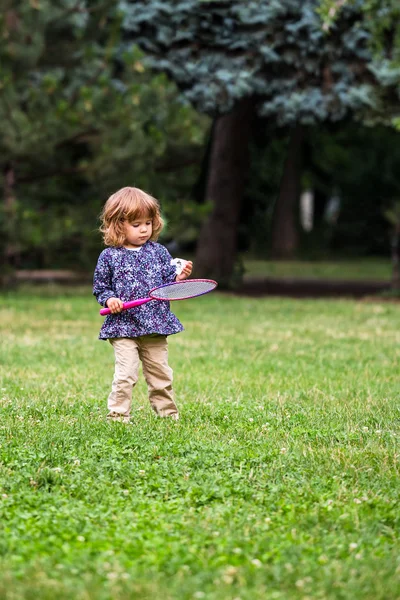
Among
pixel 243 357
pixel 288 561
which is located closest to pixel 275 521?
pixel 288 561

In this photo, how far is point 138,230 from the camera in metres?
6.23

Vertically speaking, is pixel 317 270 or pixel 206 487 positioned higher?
pixel 206 487

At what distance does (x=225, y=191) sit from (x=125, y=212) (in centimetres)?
1242

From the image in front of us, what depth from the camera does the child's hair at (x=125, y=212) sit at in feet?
20.1

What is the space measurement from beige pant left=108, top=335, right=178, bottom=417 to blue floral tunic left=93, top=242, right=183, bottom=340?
117 millimetres

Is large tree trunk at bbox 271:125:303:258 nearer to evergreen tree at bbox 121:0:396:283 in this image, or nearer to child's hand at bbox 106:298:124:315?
evergreen tree at bbox 121:0:396:283

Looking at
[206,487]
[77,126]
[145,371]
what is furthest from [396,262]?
[206,487]

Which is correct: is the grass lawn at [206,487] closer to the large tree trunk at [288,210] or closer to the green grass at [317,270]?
the green grass at [317,270]

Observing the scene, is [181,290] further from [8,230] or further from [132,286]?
[8,230]

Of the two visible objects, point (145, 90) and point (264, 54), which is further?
point (264, 54)

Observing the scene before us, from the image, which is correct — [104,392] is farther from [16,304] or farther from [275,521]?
[16,304]

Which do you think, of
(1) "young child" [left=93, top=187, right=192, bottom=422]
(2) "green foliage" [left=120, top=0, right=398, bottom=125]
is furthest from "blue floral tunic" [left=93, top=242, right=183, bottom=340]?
(2) "green foliage" [left=120, top=0, right=398, bottom=125]

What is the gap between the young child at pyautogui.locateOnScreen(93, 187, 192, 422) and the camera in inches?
244

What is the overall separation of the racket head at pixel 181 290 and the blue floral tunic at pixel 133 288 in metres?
0.29
